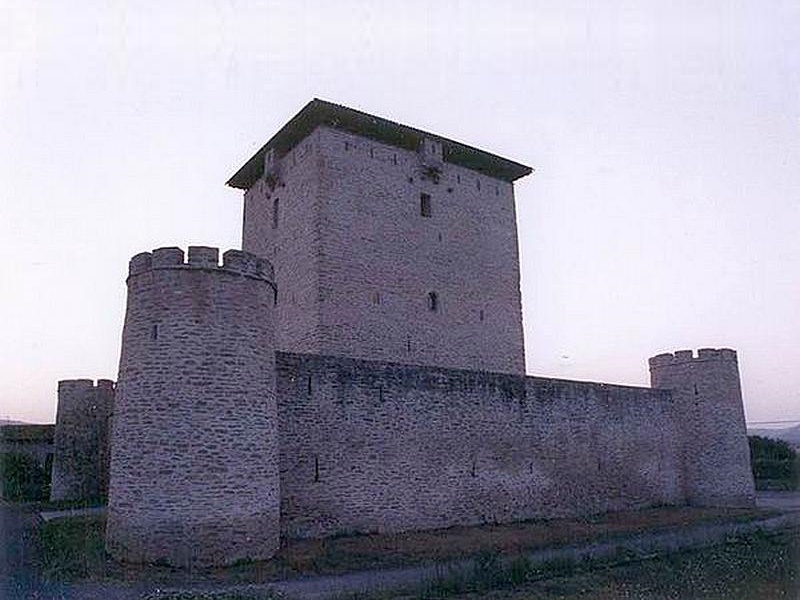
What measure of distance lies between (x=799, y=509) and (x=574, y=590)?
43.8 feet

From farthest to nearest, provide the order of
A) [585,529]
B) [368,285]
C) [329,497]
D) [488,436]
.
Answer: [368,285] → [488,436] → [585,529] → [329,497]

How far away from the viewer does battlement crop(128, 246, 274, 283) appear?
11125 millimetres

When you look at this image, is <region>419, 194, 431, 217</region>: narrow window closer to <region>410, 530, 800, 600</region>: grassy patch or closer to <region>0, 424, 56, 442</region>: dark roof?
<region>410, 530, 800, 600</region>: grassy patch

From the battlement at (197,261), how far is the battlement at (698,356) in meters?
15.3

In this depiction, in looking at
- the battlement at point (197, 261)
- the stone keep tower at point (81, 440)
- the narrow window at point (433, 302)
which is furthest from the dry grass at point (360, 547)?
the narrow window at point (433, 302)

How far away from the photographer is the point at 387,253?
66.4 ft

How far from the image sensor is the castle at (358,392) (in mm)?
10664

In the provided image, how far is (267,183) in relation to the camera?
22047mm

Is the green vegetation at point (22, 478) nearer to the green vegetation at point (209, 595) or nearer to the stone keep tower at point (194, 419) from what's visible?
the stone keep tower at point (194, 419)

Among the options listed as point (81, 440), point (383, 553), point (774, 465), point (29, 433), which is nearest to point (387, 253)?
point (383, 553)

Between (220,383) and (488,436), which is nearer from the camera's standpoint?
(220,383)

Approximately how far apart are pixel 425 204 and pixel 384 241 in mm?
2374

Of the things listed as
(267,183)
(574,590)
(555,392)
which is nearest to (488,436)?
(555,392)

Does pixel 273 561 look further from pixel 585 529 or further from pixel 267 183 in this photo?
pixel 267 183
